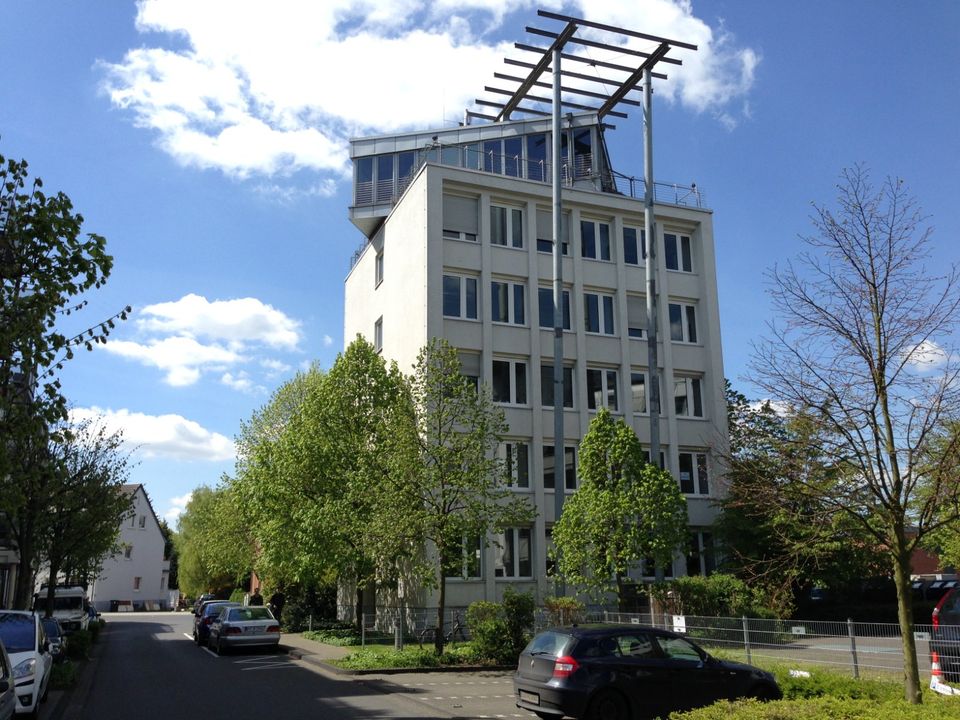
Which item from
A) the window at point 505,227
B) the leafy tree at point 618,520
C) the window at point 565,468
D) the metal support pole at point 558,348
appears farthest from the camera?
the window at point 505,227

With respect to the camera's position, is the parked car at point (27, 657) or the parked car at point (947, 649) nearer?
the parked car at point (947, 649)

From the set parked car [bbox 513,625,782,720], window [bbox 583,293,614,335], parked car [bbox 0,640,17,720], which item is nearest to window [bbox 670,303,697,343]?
window [bbox 583,293,614,335]

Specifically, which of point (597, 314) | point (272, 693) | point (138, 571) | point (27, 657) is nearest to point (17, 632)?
point (27, 657)

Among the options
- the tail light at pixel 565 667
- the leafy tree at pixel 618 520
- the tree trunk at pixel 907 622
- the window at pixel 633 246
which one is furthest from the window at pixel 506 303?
the tree trunk at pixel 907 622

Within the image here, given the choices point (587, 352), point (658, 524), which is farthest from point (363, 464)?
point (587, 352)

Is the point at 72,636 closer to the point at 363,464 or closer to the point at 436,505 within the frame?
the point at 363,464

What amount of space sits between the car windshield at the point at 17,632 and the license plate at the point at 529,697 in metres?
8.04

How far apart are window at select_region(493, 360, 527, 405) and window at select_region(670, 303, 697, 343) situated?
7.03 m

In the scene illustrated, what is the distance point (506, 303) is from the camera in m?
32.1

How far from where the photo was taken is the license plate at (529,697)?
1188 cm

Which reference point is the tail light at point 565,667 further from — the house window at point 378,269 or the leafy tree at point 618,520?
the house window at point 378,269

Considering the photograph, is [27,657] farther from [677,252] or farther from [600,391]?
[677,252]

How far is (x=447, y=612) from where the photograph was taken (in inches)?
1070

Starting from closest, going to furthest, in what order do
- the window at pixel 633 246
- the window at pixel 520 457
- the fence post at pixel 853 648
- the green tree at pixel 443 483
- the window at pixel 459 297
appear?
the fence post at pixel 853 648 → the green tree at pixel 443 483 → the window at pixel 520 457 → the window at pixel 459 297 → the window at pixel 633 246
